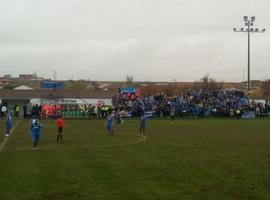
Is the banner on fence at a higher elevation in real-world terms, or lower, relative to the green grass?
higher

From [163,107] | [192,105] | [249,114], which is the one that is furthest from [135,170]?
[249,114]

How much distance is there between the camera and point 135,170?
718 inches

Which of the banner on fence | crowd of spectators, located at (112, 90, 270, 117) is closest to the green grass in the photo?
crowd of spectators, located at (112, 90, 270, 117)

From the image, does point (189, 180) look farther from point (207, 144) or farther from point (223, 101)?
point (223, 101)

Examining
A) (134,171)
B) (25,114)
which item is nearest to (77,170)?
(134,171)

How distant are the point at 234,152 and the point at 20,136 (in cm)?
1418

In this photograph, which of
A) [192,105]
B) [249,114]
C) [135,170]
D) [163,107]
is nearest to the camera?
[135,170]

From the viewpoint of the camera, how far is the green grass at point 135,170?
46.7 feet

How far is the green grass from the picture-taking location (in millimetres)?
14234

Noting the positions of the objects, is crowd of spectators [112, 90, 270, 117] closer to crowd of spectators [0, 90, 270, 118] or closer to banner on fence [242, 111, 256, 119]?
crowd of spectators [0, 90, 270, 118]

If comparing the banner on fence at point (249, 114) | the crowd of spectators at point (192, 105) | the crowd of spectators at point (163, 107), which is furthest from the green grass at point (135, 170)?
the banner on fence at point (249, 114)

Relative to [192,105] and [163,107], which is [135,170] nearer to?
[163,107]

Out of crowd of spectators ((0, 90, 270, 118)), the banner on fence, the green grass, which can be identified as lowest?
the green grass

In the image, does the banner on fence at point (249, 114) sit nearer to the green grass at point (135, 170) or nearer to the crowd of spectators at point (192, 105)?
the crowd of spectators at point (192, 105)
